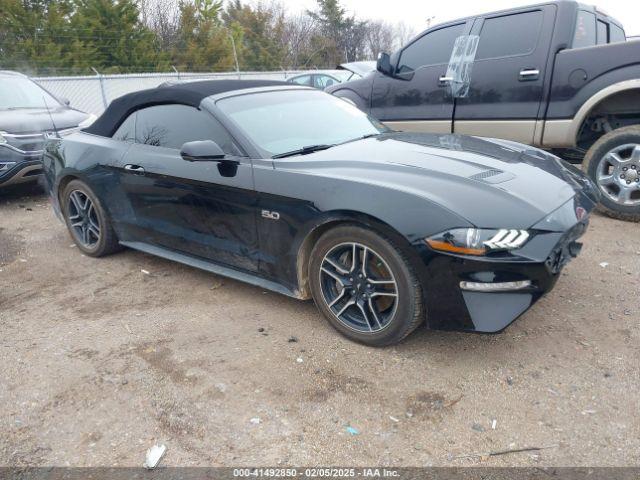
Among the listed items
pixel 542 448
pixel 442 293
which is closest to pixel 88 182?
pixel 442 293

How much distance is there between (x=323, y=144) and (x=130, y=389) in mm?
2006

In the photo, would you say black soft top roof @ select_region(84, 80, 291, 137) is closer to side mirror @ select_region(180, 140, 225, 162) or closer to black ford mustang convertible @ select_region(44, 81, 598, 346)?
black ford mustang convertible @ select_region(44, 81, 598, 346)

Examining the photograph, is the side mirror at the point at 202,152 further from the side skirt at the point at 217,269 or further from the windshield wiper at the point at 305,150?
the side skirt at the point at 217,269

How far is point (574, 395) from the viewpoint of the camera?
2578 millimetres

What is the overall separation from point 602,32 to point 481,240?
14.7 feet

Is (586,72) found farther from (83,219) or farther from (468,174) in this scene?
(83,219)

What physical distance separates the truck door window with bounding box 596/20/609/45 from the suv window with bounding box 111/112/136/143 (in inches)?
190

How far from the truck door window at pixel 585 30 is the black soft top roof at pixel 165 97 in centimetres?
311

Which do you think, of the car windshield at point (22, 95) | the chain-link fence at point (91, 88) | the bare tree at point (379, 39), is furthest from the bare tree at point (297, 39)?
the car windshield at point (22, 95)

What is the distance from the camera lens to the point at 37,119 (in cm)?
700

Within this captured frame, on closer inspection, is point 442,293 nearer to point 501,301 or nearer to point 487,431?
point 501,301

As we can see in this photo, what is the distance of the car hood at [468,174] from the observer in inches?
106

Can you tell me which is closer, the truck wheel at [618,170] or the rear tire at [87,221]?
the rear tire at [87,221]

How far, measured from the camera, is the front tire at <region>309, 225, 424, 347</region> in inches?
111
